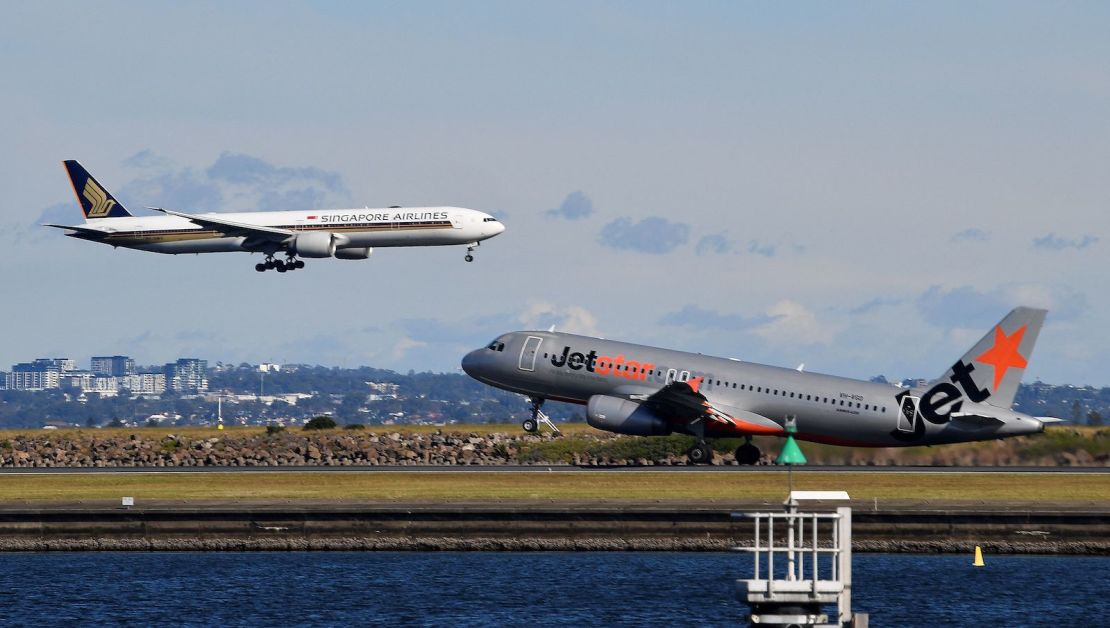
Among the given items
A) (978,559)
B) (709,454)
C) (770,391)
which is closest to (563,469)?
(709,454)

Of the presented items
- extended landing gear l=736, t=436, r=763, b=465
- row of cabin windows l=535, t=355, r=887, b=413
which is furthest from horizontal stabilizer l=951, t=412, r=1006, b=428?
extended landing gear l=736, t=436, r=763, b=465

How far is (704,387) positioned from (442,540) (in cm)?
1977

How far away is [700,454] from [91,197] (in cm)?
5809

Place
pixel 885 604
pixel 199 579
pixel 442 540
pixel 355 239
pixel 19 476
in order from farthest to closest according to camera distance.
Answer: pixel 355 239 < pixel 19 476 < pixel 442 540 < pixel 199 579 < pixel 885 604

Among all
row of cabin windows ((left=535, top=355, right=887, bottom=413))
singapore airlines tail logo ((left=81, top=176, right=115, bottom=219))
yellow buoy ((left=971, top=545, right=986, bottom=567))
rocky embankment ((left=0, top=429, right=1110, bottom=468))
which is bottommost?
yellow buoy ((left=971, top=545, right=986, bottom=567))

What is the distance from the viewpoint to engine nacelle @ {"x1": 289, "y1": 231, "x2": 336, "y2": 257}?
297 feet

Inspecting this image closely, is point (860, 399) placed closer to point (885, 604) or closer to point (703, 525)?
point (703, 525)

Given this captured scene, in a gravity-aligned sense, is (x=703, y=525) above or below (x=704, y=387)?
below

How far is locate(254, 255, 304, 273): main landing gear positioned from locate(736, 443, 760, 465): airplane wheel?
3766 cm

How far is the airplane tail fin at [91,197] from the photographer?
103812mm

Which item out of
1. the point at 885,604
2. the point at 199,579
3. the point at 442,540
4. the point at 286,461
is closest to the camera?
the point at 885,604

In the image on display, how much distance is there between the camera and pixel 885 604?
38.9m

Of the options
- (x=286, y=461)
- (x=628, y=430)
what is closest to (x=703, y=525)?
(x=628, y=430)

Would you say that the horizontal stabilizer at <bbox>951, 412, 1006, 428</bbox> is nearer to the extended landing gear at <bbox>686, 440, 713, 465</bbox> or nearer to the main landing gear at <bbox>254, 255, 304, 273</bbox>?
the extended landing gear at <bbox>686, 440, 713, 465</bbox>
